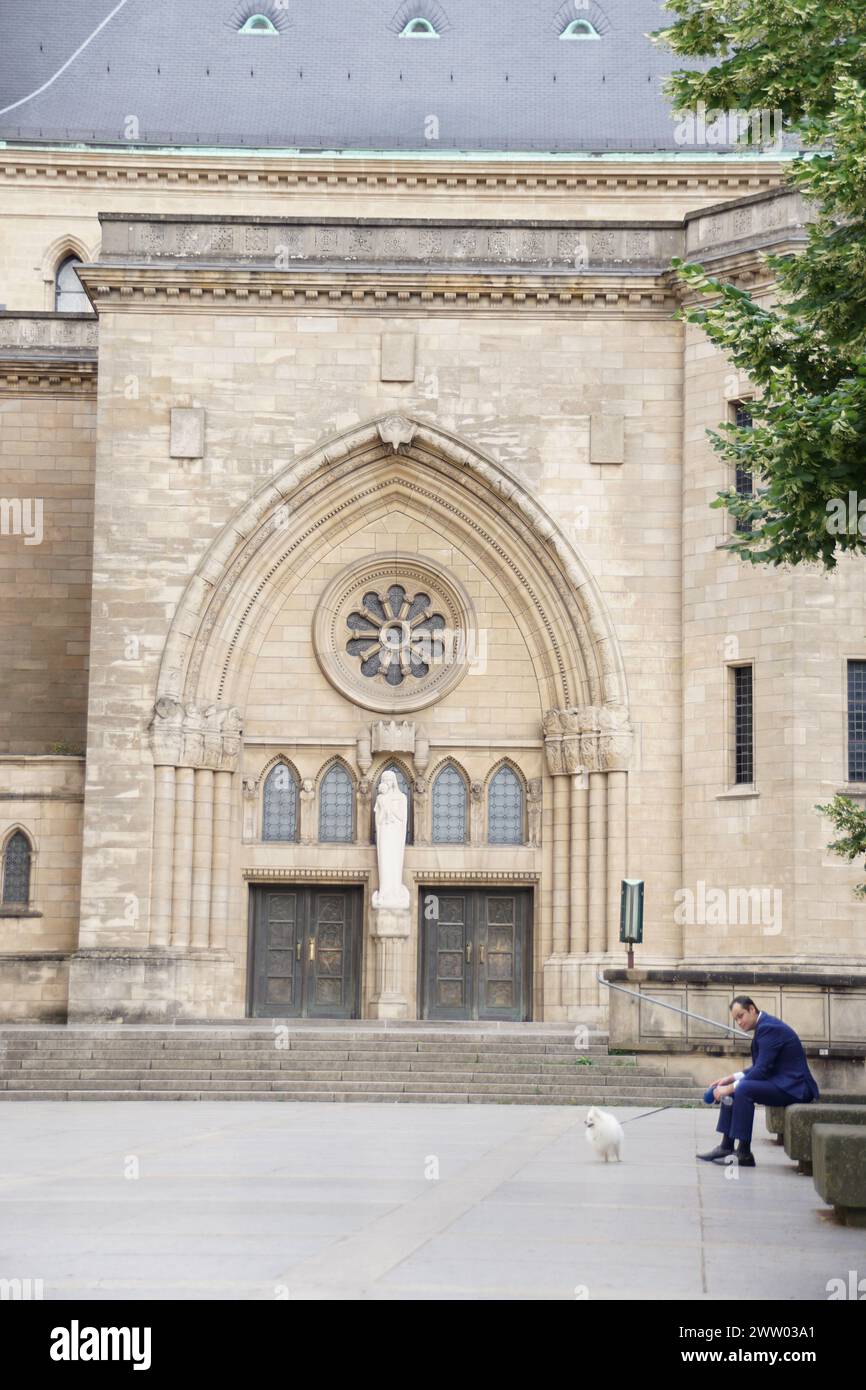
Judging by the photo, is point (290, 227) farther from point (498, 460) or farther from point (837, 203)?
point (837, 203)

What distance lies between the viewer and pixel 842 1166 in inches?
418

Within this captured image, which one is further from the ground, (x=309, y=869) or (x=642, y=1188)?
(x=309, y=869)

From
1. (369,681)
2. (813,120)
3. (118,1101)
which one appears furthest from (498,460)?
(813,120)

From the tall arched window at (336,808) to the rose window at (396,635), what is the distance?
5.72 ft

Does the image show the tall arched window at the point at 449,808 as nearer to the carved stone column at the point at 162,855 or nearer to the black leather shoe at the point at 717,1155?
the carved stone column at the point at 162,855

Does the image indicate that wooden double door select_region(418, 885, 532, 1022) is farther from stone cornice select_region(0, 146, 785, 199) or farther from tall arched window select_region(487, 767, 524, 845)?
stone cornice select_region(0, 146, 785, 199)

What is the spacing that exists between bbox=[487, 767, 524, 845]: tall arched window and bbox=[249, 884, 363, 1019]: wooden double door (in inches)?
95.3

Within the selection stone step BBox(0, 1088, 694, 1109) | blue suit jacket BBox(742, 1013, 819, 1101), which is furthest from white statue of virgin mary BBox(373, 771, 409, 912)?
blue suit jacket BBox(742, 1013, 819, 1101)

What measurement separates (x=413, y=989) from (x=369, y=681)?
500 centimetres

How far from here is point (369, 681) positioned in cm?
3136

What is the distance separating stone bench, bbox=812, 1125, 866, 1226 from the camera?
34.6ft

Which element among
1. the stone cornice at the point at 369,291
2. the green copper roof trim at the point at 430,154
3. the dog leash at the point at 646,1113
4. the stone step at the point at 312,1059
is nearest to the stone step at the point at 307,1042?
the stone step at the point at 312,1059

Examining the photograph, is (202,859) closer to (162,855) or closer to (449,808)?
(162,855)
